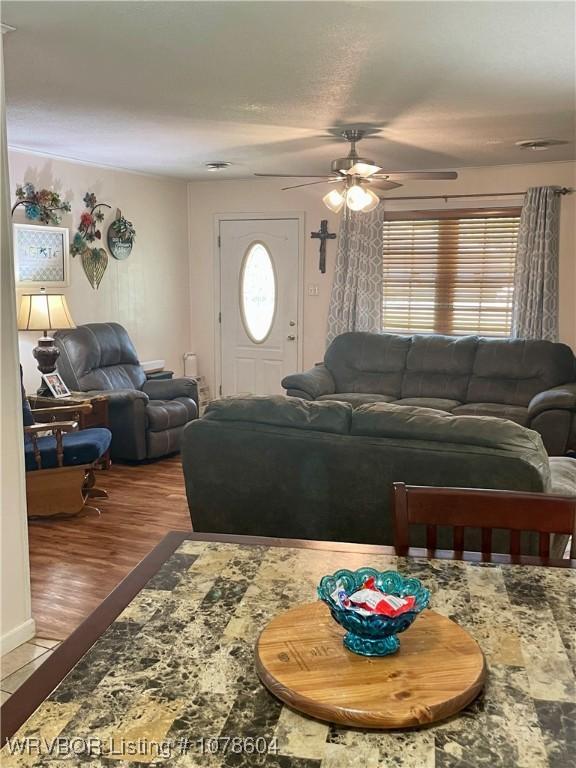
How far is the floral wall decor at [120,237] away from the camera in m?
6.18

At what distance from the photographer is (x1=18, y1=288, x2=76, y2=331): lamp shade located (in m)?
4.88

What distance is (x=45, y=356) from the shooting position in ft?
16.5

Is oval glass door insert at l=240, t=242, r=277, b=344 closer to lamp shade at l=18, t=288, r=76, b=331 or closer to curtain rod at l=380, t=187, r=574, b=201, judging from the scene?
curtain rod at l=380, t=187, r=574, b=201

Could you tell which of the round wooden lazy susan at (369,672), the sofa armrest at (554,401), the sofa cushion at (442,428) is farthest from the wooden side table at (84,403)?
the round wooden lazy susan at (369,672)

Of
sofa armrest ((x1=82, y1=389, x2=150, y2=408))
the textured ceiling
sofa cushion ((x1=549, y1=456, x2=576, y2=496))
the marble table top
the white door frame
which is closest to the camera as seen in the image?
the marble table top

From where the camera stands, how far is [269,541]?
5.78ft

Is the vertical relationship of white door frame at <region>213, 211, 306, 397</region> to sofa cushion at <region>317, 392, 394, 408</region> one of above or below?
above

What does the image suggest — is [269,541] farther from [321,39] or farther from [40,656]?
[321,39]

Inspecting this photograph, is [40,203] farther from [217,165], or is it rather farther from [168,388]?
[168,388]

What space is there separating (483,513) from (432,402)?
4112 millimetres

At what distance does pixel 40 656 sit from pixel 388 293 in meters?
4.82

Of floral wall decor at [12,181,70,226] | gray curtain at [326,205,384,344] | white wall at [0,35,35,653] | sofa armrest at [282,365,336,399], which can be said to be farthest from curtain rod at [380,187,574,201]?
white wall at [0,35,35,653]

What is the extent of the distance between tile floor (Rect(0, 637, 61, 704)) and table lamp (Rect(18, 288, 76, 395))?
101 inches

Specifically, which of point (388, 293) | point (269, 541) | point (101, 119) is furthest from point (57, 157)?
point (269, 541)
